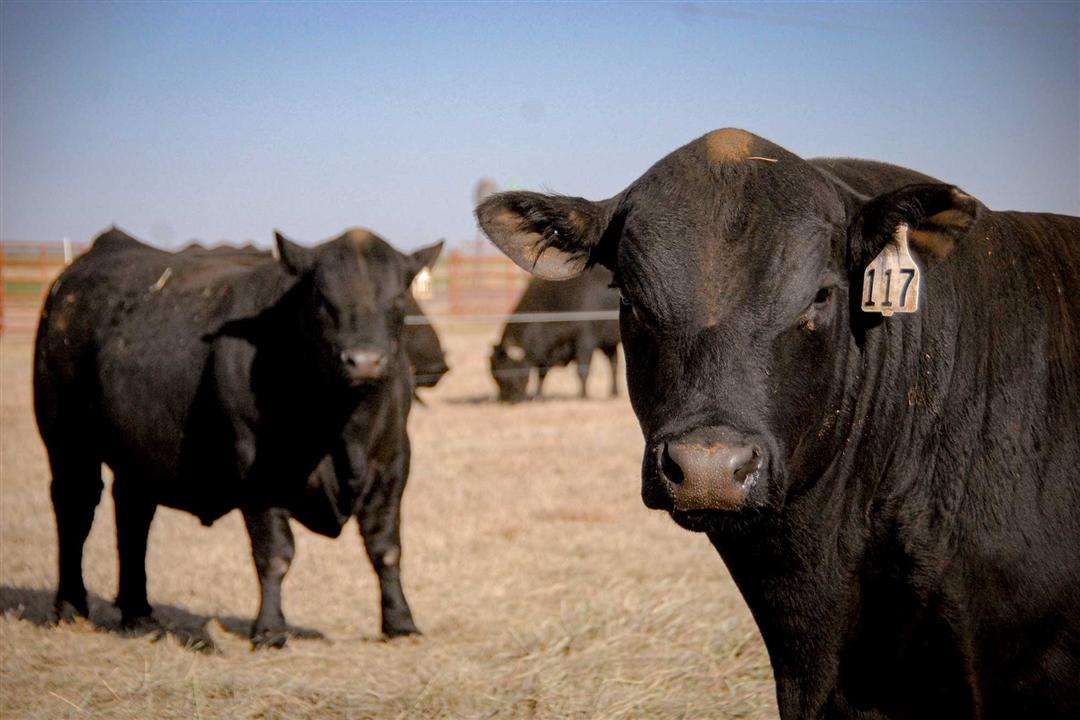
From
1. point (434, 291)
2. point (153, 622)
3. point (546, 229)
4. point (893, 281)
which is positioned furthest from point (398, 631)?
point (434, 291)

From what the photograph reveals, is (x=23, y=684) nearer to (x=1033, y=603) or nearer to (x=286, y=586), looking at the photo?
(x=286, y=586)

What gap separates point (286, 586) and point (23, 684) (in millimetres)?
2224

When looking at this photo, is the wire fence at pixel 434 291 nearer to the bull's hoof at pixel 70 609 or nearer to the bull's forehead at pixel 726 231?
the bull's hoof at pixel 70 609

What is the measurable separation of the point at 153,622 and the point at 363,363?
1.91m

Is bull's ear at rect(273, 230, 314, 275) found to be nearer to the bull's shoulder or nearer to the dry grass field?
the bull's shoulder

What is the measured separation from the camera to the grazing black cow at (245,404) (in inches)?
218

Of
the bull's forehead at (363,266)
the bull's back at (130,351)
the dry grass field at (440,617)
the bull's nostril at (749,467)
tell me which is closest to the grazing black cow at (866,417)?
the bull's nostril at (749,467)

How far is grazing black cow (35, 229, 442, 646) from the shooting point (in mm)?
5527

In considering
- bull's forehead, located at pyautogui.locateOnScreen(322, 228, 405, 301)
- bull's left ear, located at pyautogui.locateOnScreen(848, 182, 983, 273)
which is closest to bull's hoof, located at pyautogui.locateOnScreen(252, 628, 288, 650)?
bull's forehead, located at pyautogui.locateOnScreen(322, 228, 405, 301)

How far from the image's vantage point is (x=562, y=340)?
1727cm

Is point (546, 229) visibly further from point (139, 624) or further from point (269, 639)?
point (139, 624)

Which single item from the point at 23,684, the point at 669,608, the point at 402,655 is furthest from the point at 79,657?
the point at 669,608

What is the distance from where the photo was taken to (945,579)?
262 cm

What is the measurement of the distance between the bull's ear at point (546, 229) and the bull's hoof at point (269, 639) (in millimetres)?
2972
